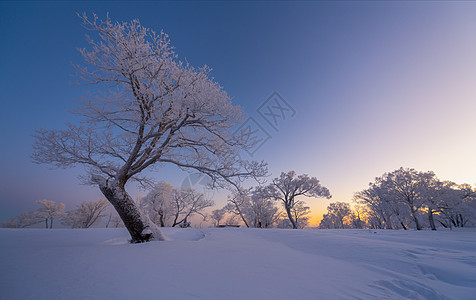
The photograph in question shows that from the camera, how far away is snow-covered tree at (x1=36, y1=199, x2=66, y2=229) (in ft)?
87.9

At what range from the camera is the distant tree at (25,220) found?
26.9 m

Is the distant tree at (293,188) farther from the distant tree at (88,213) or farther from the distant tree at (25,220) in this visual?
the distant tree at (25,220)

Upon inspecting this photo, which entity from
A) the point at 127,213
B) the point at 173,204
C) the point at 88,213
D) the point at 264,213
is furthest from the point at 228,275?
the point at 88,213

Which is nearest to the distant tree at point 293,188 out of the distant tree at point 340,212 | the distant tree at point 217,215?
the distant tree at point 217,215

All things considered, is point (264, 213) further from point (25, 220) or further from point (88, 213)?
point (25, 220)

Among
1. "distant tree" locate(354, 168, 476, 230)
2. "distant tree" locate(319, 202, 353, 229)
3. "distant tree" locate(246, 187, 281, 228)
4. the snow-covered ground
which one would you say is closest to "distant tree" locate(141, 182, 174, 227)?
"distant tree" locate(246, 187, 281, 228)

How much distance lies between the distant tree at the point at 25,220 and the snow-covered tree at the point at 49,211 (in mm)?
719

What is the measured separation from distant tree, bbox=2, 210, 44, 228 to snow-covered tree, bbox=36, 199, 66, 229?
0.72 m

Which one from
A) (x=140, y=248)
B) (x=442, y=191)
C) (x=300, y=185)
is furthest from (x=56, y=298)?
(x=442, y=191)

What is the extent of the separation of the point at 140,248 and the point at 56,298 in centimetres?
245

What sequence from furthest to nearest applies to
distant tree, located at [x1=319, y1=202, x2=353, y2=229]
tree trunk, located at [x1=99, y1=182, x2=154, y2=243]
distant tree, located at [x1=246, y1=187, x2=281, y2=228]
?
distant tree, located at [x1=319, y1=202, x2=353, y2=229] < distant tree, located at [x1=246, y1=187, x2=281, y2=228] < tree trunk, located at [x1=99, y1=182, x2=154, y2=243]

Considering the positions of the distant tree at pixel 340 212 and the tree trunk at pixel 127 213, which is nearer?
the tree trunk at pixel 127 213

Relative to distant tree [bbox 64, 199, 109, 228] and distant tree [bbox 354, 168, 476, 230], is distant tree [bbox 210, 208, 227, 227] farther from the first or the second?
distant tree [bbox 354, 168, 476, 230]

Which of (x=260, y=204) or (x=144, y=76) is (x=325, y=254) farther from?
(x=260, y=204)
